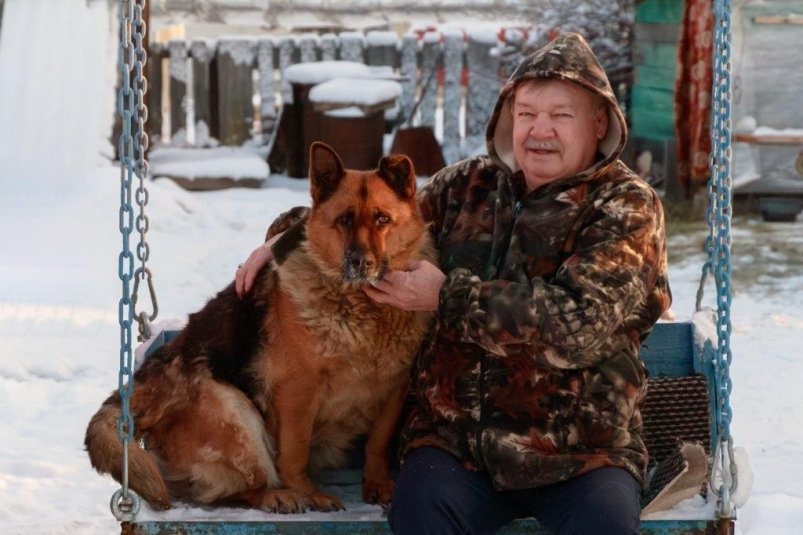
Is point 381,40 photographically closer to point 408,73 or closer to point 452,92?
point 408,73

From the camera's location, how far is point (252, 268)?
3465 millimetres

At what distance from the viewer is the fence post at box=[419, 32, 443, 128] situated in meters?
13.5

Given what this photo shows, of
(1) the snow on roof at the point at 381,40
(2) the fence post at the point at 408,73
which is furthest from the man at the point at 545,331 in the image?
(1) the snow on roof at the point at 381,40

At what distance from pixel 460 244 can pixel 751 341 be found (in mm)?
4403

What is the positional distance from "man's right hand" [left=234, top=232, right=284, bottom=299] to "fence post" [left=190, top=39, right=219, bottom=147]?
32.9ft

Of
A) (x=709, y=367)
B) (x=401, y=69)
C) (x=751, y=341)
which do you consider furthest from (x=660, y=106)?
(x=709, y=367)

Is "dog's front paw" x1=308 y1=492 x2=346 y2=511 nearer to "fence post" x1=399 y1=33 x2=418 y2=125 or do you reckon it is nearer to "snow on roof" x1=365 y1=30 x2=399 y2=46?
"fence post" x1=399 y1=33 x2=418 y2=125

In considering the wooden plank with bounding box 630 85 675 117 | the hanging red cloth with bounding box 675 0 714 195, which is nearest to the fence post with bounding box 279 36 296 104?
the wooden plank with bounding box 630 85 675 117

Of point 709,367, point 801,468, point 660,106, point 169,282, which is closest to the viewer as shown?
point 709,367

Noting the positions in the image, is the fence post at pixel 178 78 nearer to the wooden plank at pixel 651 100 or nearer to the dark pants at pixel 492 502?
the wooden plank at pixel 651 100

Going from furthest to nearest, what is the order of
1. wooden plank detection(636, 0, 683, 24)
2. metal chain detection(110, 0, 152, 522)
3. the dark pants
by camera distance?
1. wooden plank detection(636, 0, 683, 24)
2. metal chain detection(110, 0, 152, 522)
3. the dark pants

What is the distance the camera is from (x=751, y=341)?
7152mm

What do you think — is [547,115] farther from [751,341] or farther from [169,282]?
[169,282]

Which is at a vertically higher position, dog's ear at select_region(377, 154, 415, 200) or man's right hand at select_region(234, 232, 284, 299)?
dog's ear at select_region(377, 154, 415, 200)
